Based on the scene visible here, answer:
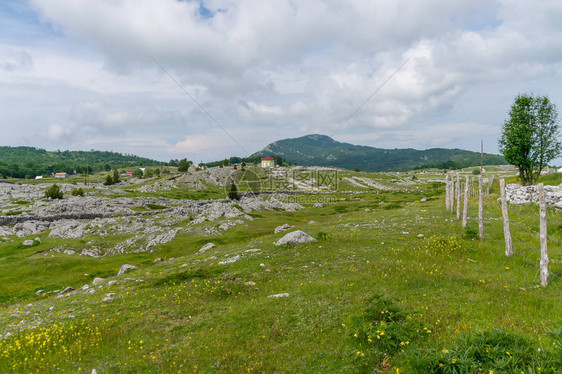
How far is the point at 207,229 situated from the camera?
62.3 metres

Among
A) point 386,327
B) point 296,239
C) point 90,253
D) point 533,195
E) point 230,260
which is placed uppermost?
point 533,195

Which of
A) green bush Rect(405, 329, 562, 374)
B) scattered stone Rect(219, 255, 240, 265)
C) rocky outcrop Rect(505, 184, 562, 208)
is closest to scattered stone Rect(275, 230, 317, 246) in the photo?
scattered stone Rect(219, 255, 240, 265)

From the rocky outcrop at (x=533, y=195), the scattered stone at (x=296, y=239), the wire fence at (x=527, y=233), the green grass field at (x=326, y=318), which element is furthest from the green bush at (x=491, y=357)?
the rocky outcrop at (x=533, y=195)

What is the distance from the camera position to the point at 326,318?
12305mm

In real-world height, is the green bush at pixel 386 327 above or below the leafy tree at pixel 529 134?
below

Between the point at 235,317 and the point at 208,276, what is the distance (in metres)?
8.07

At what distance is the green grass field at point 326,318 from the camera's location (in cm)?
890

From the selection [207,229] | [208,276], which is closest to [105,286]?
[208,276]

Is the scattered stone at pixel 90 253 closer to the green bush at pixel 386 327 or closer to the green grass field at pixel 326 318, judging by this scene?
the green grass field at pixel 326 318

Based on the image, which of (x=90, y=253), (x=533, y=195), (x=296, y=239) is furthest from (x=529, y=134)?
(x=90, y=253)

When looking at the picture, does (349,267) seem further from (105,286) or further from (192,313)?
(105,286)

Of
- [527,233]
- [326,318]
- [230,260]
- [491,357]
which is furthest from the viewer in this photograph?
[230,260]

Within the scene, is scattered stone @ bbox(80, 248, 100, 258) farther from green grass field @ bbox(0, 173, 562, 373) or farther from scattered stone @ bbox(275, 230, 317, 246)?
scattered stone @ bbox(275, 230, 317, 246)

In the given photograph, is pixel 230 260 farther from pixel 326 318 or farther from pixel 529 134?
pixel 529 134
